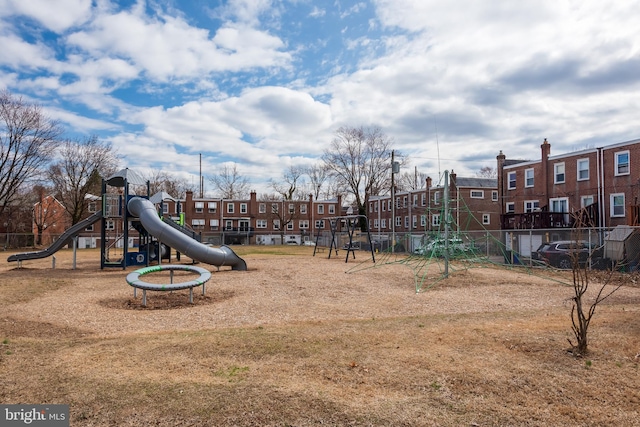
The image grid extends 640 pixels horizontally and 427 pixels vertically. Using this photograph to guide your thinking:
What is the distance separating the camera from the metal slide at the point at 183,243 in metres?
17.5

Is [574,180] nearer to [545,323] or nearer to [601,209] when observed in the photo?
[601,209]

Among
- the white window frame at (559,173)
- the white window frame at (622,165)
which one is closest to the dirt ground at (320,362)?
the white window frame at (622,165)

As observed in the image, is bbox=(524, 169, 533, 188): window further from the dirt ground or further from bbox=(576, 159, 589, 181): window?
the dirt ground

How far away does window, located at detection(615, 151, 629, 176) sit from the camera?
27078 millimetres

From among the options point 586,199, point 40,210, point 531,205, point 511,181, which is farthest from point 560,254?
point 40,210

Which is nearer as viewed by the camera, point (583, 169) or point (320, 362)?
point (320, 362)

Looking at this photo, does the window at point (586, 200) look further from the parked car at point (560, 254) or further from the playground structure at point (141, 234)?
the playground structure at point (141, 234)

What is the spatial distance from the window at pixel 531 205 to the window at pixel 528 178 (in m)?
1.30

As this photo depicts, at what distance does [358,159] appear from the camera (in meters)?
57.0

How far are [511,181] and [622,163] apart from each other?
9.25 metres

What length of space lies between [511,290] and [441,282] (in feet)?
7.55

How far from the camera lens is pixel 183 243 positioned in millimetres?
17516

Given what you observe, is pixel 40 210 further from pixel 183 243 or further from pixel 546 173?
pixel 546 173

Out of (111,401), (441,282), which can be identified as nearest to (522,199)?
(441,282)
